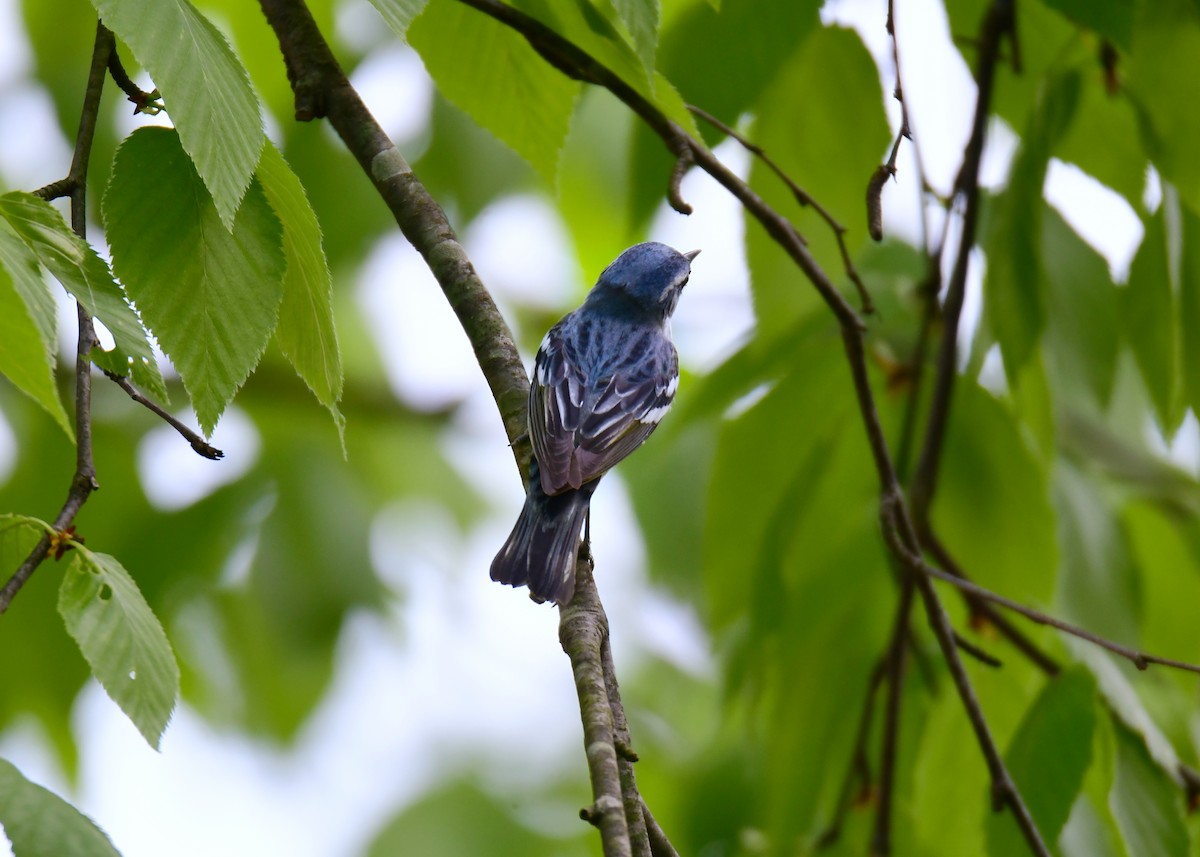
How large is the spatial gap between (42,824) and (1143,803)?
2.50 m

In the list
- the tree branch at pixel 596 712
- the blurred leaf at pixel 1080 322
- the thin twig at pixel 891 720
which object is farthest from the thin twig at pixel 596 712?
the blurred leaf at pixel 1080 322

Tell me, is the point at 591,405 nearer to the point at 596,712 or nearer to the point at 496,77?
the point at 496,77

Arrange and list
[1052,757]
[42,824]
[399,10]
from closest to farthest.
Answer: [42,824] < [399,10] < [1052,757]

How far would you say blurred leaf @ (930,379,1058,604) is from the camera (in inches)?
138

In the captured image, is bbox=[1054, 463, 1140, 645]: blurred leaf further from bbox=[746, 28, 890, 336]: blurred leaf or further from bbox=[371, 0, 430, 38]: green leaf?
bbox=[371, 0, 430, 38]: green leaf

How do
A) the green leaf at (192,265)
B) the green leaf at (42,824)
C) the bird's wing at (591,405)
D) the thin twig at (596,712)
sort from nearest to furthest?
the green leaf at (42,824), the thin twig at (596,712), the green leaf at (192,265), the bird's wing at (591,405)

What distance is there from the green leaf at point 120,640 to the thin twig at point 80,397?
0.21 ft

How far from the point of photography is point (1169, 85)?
3.15 m

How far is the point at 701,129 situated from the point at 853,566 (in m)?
1.36

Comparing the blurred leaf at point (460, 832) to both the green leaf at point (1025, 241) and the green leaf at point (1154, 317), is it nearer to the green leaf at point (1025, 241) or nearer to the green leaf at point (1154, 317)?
the green leaf at point (1025, 241)

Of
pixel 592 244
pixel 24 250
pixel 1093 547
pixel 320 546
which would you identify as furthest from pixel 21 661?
pixel 1093 547

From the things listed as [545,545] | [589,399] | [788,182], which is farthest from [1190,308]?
[545,545]

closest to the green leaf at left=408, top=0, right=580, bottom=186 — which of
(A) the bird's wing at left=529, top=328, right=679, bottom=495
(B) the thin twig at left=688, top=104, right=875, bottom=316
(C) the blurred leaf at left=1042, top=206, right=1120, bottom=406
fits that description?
(B) the thin twig at left=688, top=104, right=875, bottom=316

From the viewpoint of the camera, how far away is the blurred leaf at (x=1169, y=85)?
3.09 meters
